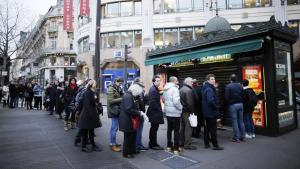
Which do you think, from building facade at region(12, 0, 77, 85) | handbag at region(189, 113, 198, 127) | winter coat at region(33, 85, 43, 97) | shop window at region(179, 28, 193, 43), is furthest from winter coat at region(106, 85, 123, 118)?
building facade at region(12, 0, 77, 85)

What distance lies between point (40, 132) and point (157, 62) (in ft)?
19.3

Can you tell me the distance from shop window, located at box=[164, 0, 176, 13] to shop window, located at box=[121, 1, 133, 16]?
3.94m

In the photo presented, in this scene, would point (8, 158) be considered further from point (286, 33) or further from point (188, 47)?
point (286, 33)

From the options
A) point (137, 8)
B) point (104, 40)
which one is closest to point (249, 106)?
point (137, 8)

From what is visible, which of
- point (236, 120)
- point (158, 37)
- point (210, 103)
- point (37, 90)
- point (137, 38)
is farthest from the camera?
point (137, 38)

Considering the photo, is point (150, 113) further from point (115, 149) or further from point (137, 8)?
point (137, 8)

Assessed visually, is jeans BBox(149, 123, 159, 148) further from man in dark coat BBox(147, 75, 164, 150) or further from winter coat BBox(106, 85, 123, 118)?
winter coat BBox(106, 85, 123, 118)

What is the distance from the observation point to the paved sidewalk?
214 inches

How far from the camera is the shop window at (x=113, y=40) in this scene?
29203 mm

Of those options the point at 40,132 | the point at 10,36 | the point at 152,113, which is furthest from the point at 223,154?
the point at 10,36

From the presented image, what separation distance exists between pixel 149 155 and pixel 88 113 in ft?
6.00

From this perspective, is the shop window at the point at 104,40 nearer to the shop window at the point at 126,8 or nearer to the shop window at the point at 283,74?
the shop window at the point at 126,8

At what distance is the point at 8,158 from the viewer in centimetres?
593

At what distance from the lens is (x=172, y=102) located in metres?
6.41
